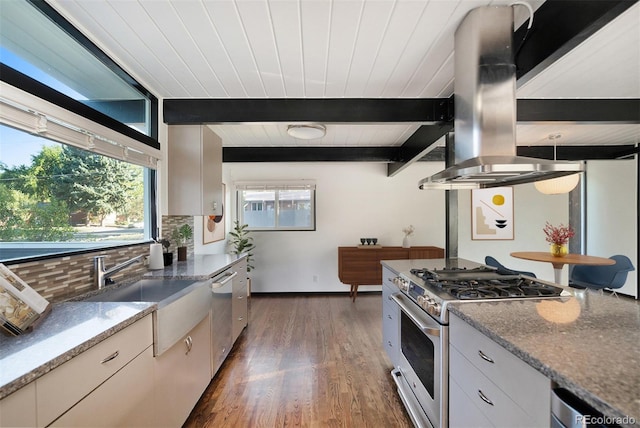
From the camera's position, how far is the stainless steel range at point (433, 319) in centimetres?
133

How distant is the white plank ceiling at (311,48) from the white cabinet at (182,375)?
1.77 metres

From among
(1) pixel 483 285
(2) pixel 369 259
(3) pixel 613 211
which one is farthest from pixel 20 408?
(3) pixel 613 211

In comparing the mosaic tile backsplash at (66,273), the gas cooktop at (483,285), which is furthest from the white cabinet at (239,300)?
the gas cooktop at (483,285)

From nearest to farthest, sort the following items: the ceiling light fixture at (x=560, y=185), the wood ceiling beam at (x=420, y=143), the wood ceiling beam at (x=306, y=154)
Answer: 1. the wood ceiling beam at (x=420, y=143)
2. the ceiling light fixture at (x=560, y=185)
3. the wood ceiling beam at (x=306, y=154)

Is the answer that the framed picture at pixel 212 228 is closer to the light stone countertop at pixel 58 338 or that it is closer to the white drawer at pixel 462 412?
the light stone countertop at pixel 58 338

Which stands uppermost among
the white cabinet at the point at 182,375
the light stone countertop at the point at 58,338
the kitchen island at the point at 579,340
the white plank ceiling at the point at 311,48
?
the white plank ceiling at the point at 311,48

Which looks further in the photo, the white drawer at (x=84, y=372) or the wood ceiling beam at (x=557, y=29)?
the wood ceiling beam at (x=557, y=29)

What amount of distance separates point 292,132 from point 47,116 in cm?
188

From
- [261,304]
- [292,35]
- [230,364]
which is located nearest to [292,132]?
[292,35]

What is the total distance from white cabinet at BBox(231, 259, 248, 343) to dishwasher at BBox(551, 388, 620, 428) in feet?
7.84

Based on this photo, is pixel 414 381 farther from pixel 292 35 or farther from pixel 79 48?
pixel 79 48

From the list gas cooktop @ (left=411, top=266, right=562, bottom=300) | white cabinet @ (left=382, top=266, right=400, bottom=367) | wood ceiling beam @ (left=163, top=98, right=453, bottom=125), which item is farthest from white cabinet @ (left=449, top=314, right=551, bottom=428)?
wood ceiling beam @ (left=163, top=98, right=453, bottom=125)

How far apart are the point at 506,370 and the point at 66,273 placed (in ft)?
7.03

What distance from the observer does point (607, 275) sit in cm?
336
